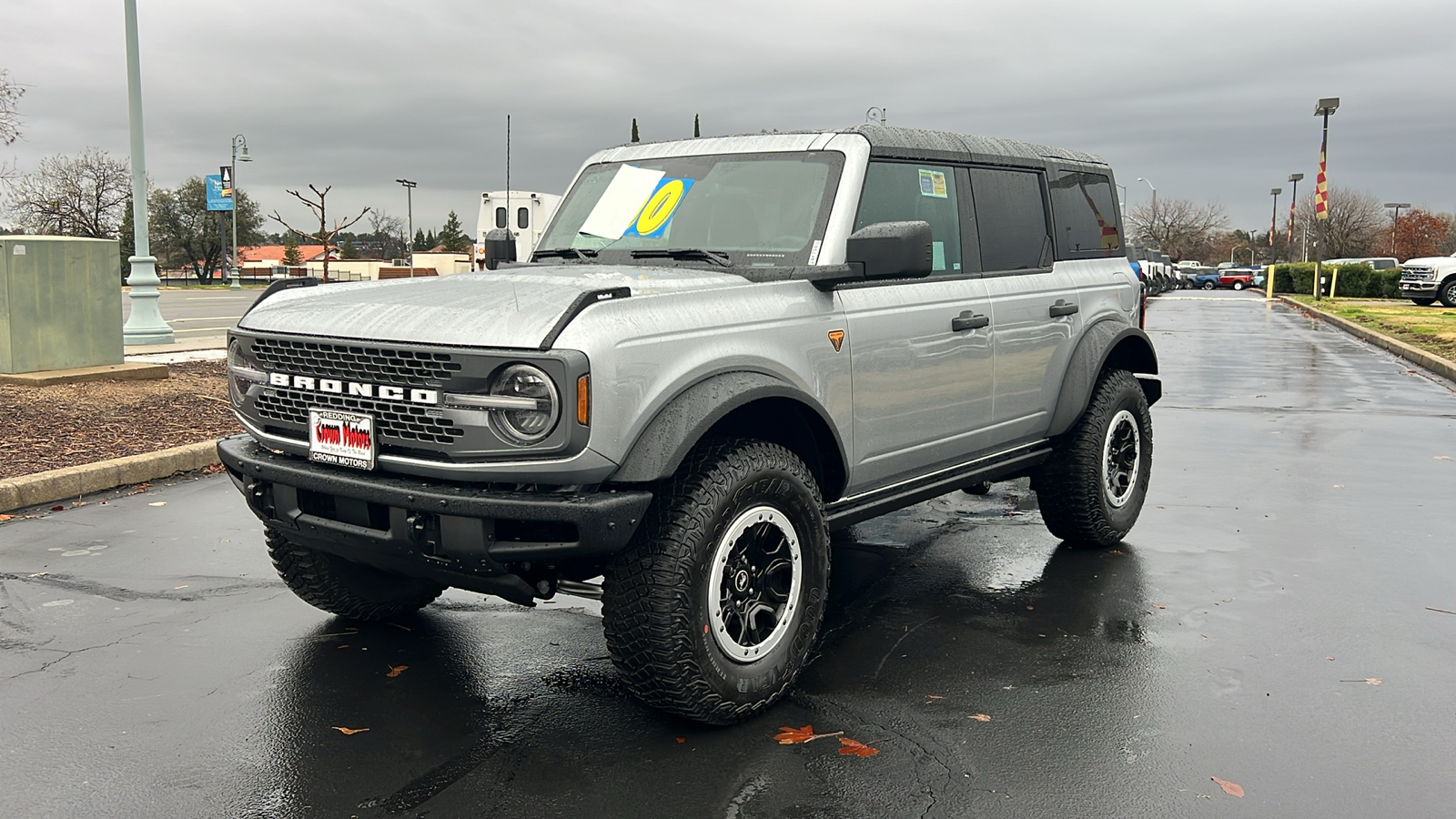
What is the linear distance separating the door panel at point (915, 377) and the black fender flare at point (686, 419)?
2.15 ft

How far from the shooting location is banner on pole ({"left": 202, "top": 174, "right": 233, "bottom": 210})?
5619 cm

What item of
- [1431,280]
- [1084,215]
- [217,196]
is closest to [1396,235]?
[1431,280]

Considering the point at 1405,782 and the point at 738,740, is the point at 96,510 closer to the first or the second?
the point at 738,740

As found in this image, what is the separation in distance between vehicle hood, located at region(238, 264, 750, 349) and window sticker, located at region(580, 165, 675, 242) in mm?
555

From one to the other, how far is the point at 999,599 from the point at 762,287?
2108 mm

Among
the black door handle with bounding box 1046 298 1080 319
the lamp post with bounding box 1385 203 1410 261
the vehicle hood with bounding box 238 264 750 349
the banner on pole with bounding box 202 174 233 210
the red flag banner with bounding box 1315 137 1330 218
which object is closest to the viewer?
the vehicle hood with bounding box 238 264 750 349

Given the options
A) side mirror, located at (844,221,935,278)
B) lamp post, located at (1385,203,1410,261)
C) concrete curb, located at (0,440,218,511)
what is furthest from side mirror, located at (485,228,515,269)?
lamp post, located at (1385,203,1410,261)

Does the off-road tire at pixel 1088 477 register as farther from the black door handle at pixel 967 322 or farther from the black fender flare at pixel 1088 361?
the black door handle at pixel 967 322

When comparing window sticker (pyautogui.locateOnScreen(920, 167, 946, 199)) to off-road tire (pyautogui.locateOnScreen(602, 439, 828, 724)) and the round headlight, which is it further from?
the round headlight

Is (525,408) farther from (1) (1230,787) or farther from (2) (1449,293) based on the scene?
(2) (1449,293)

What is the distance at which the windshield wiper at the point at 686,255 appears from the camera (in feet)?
15.0

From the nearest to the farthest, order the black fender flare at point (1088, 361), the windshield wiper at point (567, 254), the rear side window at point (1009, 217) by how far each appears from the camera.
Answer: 1. the windshield wiper at point (567, 254)
2. the rear side window at point (1009, 217)
3. the black fender flare at point (1088, 361)

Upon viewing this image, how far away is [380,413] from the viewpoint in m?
3.75

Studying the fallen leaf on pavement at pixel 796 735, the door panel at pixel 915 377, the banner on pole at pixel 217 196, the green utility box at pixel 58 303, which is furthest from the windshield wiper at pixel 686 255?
the banner on pole at pixel 217 196
